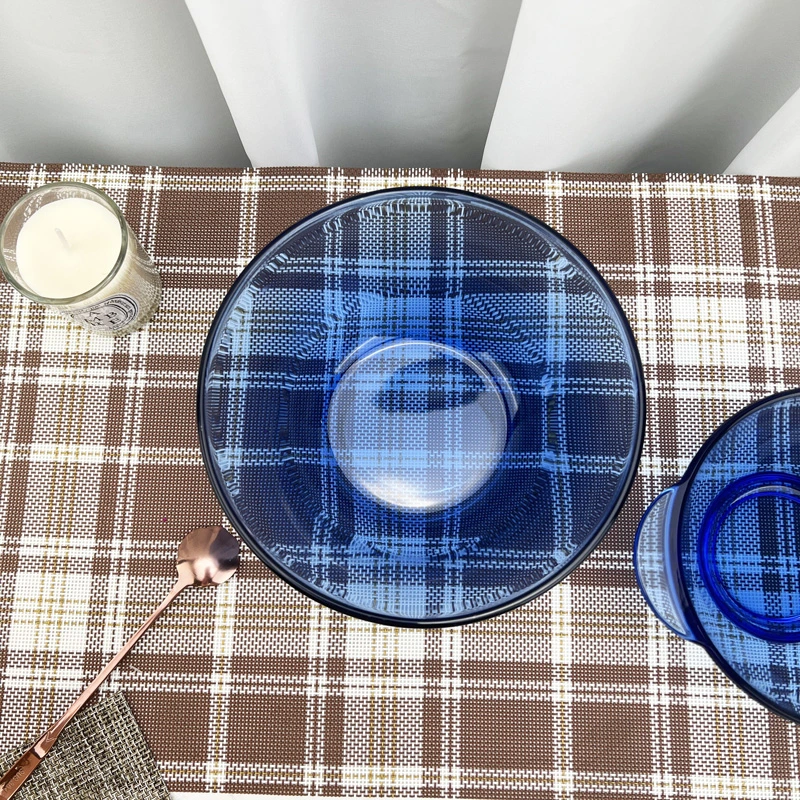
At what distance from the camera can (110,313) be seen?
0.59m

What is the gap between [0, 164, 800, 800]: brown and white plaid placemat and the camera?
62 cm

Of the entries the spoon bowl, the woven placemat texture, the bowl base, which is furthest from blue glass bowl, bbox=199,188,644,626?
the woven placemat texture

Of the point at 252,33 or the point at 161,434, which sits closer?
the point at 252,33

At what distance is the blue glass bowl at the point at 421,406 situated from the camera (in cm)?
52

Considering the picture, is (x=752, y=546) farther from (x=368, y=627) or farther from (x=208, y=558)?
(x=208, y=558)

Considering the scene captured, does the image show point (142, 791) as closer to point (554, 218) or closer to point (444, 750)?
point (444, 750)

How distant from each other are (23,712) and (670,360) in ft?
2.21

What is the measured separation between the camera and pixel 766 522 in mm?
587

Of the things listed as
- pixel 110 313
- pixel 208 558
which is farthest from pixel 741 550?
pixel 110 313

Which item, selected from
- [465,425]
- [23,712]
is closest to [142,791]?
[23,712]

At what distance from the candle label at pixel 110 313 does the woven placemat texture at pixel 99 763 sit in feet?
1.09

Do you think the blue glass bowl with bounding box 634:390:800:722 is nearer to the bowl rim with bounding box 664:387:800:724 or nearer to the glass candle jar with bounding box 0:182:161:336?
the bowl rim with bounding box 664:387:800:724

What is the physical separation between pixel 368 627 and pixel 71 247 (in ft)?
1.38

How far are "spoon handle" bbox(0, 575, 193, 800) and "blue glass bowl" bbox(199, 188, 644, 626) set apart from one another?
16cm
